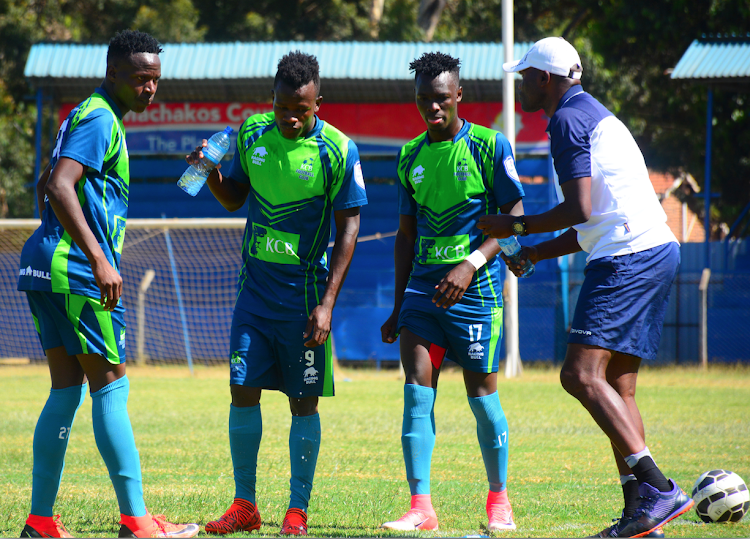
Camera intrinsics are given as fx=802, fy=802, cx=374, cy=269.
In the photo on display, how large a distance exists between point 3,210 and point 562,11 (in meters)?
19.4

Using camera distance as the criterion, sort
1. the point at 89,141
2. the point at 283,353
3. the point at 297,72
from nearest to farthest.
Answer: the point at 89,141
the point at 297,72
the point at 283,353

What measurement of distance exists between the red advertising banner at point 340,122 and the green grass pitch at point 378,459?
27.0ft

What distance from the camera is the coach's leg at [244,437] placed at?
4219 millimetres

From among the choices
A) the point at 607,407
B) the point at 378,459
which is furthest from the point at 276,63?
the point at 607,407

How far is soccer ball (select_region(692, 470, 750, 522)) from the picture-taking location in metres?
4.50

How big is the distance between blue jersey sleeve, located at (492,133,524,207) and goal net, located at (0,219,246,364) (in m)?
11.5

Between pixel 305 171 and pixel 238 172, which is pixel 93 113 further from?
pixel 305 171

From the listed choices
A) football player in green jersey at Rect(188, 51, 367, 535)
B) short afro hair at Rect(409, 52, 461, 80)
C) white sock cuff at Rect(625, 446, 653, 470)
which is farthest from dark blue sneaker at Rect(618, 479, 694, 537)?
short afro hair at Rect(409, 52, 461, 80)

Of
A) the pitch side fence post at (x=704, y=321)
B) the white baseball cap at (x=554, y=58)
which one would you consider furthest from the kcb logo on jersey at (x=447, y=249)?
the pitch side fence post at (x=704, y=321)

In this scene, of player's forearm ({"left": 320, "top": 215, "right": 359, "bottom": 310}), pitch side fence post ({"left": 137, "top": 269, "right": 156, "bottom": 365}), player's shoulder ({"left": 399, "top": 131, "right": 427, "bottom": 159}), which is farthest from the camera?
pitch side fence post ({"left": 137, "top": 269, "right": 156, "bottom": 365})

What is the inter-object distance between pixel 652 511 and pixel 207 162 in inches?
111

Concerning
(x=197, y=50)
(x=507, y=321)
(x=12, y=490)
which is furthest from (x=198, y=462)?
(x=197, y=50)

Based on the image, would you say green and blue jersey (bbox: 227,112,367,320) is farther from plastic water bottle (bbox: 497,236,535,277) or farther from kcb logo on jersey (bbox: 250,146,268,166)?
plastic water bottle (bbox: 497,236,535,277)

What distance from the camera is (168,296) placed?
655 inches
